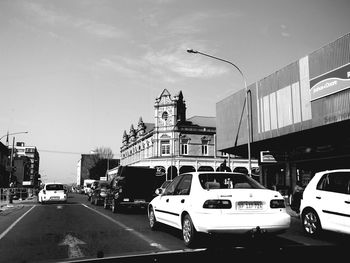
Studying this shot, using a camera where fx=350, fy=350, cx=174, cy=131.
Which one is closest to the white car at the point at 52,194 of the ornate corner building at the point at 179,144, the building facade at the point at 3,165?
the ornate corner building at the point at 179,144

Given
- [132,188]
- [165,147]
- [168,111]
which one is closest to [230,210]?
[132,188]

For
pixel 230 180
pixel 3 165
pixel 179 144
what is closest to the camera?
pixel 230 180

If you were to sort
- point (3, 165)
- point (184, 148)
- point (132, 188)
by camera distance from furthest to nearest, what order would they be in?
point (3, 165) → point (184, 148) → point (132, 188)

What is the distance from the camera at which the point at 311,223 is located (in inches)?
344

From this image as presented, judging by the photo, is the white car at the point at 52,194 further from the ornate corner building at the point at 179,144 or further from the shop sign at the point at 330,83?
the ornate corner building at the point at 179,144

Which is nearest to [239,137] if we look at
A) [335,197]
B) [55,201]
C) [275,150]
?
[275,150]

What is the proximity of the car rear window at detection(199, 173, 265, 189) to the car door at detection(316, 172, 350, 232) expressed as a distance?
183 cm

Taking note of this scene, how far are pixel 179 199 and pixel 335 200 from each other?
3511 mm

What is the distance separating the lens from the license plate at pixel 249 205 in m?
6.57

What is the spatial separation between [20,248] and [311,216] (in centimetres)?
678

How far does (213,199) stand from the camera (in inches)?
260

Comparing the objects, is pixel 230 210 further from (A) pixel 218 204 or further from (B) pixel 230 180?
(B) pixel 230 180

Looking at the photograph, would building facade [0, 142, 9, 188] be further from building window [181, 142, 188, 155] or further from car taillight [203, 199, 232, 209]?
car taillight [203, 199, 232, 209]

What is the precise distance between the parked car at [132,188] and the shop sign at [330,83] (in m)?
9.12
